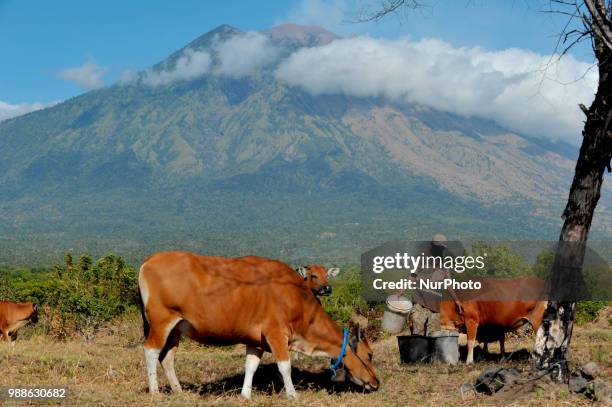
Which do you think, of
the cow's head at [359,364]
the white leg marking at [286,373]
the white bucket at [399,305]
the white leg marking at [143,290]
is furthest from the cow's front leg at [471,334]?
the white leg marking at [143,290]

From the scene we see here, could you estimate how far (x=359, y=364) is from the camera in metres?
9.26

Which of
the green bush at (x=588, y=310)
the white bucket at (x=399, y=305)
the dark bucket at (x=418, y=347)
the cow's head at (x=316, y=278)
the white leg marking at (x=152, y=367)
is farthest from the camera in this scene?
the green bush at (x=588, y=310)

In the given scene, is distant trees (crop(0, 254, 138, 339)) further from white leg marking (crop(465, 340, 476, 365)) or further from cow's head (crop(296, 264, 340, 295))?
white leg marking (crop(465, 340, 476, 365))

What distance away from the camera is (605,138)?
8.98m

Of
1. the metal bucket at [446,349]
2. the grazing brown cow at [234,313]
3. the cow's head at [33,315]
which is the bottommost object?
the cow's head at [33,315]

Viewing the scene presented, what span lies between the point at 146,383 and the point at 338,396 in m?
2.57

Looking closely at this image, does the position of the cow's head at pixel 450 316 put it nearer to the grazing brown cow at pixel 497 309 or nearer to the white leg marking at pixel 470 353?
the grazing brown cow at pixel 497 309

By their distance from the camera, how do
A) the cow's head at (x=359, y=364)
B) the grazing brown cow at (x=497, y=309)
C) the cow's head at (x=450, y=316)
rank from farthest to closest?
1. the cow's head at (x=450, y=316)
2. the grazing brown cow at (x=497, y=309)
3. the cow's head at (x=359, y=364)

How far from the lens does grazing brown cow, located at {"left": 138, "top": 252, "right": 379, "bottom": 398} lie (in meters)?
8.91

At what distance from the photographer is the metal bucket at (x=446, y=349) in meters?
11.4

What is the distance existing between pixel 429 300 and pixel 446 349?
3.66 ft

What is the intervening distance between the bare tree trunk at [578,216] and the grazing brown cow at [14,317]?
1266 cm

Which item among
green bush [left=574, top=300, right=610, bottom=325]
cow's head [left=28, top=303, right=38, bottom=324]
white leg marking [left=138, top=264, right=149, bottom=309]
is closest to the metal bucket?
white leg marking [left=138, top=264, right=149, bottom=309]

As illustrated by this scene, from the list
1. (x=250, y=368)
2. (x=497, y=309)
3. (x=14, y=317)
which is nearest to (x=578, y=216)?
(x=497, y=309)
